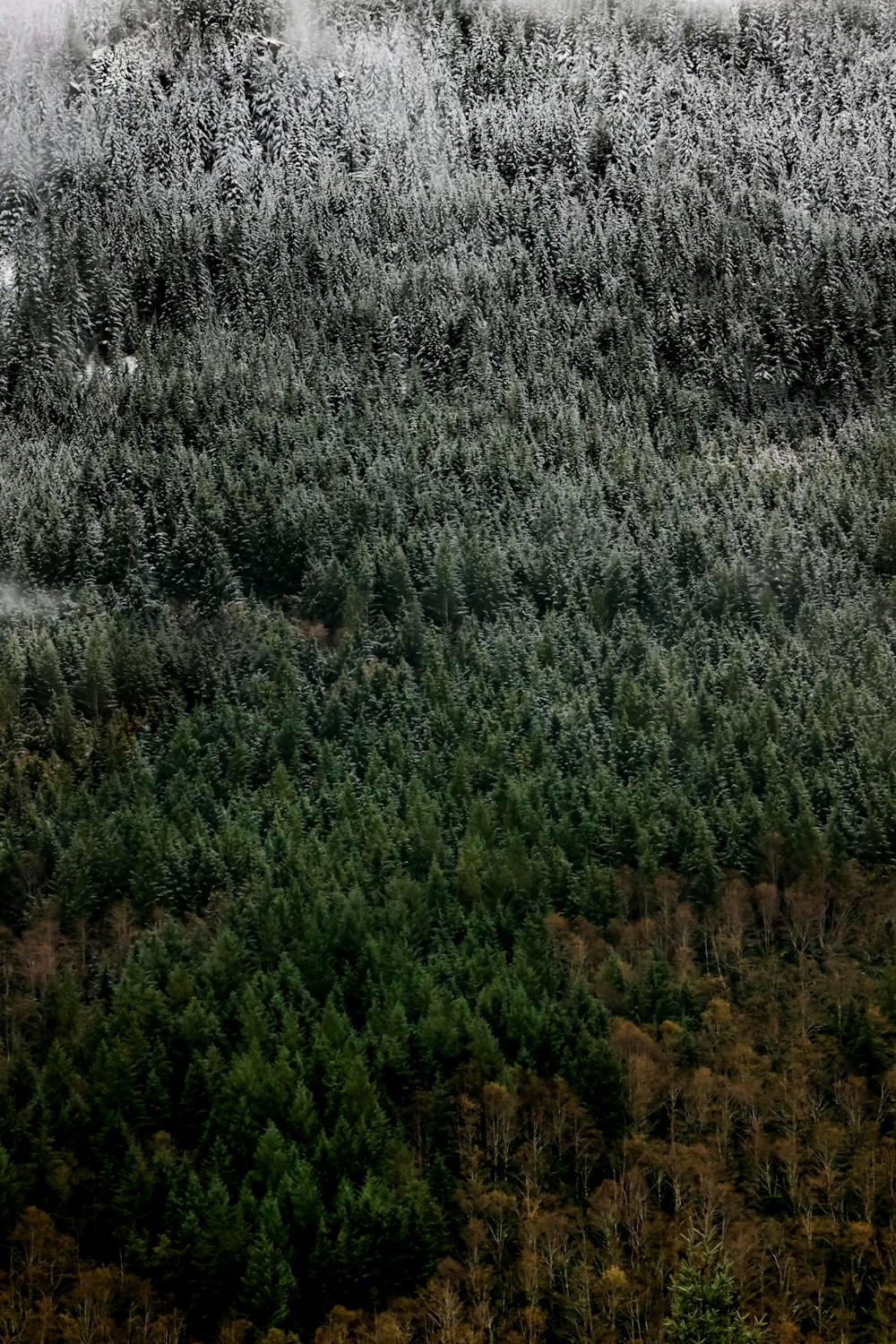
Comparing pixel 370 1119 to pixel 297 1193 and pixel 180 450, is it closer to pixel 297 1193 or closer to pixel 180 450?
pixel 297 1193

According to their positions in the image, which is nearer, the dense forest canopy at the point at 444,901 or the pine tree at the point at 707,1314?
the pine tree at the point at 707,1314

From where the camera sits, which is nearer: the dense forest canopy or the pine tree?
the pine tree

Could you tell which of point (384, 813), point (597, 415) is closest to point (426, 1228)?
point (384, 813)

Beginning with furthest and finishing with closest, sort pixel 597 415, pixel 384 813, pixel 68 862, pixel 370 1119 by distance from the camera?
pixel 597 415
pixel 384 813
pixel 68 862
pixel 370 1119

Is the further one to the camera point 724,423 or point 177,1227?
point 724,423

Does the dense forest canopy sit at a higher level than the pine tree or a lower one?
lower

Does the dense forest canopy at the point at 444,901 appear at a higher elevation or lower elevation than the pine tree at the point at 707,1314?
lower

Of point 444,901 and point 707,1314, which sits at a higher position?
point 707,1314

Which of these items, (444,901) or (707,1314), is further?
(444,901)

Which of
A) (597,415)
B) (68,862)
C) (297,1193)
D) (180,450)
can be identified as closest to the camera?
(297,1193)
